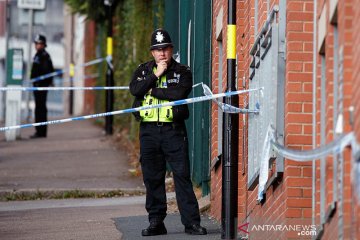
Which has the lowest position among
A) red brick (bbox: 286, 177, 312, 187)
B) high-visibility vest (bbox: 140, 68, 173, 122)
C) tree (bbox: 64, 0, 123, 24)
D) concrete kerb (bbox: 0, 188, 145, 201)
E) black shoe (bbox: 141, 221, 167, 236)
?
concrete kerb (bbox: 0, 188, 145, 201)

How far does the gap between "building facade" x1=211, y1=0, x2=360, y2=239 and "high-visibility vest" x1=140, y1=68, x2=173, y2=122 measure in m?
0.74

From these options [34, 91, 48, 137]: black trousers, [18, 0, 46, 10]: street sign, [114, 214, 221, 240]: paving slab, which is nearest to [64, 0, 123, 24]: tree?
[18, 0, 46, 10]: street sign

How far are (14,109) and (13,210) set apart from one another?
10285mm

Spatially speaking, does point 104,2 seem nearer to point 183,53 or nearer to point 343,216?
point 183,53

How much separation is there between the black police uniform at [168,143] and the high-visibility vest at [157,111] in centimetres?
4

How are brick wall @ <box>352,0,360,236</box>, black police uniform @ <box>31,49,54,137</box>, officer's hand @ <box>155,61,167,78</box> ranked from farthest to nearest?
black police uniform @ <box>31,49,54,137</box> → officer's hand @ <box>155,61,167,78</box> → brick wall @ <box>352,0,360,236</box>

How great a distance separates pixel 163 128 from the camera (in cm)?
1209

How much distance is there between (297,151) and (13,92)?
16288 mm

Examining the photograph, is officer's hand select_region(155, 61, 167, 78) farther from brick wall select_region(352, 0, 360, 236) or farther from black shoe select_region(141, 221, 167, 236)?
brick wall select_region(352, 0, 360, 236)

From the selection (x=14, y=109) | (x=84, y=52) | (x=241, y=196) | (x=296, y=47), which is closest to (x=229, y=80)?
(x=296, y=47)

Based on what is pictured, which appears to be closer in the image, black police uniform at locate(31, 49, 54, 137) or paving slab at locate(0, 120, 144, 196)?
paving slab at locate(0, 120, 144, 196)

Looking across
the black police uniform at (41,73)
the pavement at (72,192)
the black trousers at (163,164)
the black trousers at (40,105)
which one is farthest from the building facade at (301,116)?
the black trousers at (40,105)

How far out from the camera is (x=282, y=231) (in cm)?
991

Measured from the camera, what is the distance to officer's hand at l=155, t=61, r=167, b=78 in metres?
11.9
